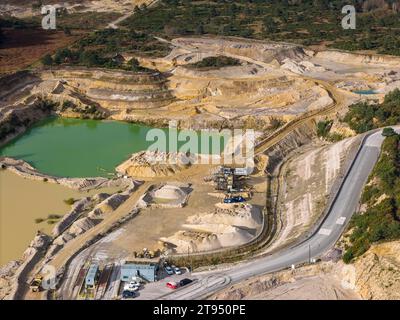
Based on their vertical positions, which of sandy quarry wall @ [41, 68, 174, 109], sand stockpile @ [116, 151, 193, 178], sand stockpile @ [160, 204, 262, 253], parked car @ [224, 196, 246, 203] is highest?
sandy quarry wall @ [41, 68, 174, 109]

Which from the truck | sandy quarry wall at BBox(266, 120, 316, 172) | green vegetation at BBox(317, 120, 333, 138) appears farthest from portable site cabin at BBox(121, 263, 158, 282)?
green vegetation at BBox(317, 120, 333, 138)

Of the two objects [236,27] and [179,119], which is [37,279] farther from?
[236,27]

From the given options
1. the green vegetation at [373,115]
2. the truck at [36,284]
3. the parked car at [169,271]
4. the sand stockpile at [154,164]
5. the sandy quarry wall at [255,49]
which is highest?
the sandy quarry wall at [255,49]

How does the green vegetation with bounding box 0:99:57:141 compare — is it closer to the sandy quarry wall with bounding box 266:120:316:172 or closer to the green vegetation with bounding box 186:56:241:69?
the green vegetation with bounding box 186:56:241:69

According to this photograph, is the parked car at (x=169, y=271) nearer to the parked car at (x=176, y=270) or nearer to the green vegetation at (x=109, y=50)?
the parked car at (x=176, y=270)

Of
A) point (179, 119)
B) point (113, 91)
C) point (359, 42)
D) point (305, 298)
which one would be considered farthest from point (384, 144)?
point (359, 42)

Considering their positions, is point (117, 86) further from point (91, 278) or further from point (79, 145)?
point (91, 278)

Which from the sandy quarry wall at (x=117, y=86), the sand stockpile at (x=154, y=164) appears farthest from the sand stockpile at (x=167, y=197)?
the sandy quarry wall at (x=117, y=86)
